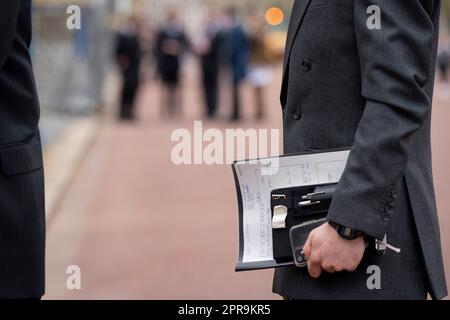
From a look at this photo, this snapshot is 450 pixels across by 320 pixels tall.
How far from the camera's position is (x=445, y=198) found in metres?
8.89

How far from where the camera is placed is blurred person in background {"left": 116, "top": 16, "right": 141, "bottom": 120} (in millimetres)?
17656

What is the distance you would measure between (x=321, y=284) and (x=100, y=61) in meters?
17.6

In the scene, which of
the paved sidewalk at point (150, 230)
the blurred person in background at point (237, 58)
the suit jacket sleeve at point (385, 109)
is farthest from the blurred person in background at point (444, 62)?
the suit jacket sleeve at point (385, 109)

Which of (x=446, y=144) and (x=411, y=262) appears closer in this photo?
(x=411, y=262)

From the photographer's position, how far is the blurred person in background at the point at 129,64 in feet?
57.9

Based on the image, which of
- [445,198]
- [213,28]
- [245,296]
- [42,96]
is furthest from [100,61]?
[245,296]

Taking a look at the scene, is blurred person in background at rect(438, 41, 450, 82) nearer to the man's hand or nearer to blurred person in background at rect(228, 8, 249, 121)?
blurred person in background at rect(228, 8, 249, 121)

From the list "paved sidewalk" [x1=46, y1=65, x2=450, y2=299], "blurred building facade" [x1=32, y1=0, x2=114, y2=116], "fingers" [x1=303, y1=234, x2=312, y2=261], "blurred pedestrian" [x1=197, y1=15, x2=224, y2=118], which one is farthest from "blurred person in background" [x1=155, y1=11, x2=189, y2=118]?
"fingers" [x1=303, y1=234, x2=312, y2=261]

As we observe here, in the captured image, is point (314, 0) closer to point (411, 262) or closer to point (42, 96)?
point (411, 262)

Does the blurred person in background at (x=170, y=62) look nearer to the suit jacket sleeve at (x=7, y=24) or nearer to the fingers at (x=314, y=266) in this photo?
the suit jacket sleeve at (x=7, y=24)

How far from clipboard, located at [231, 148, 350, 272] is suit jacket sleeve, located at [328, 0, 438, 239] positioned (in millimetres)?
84

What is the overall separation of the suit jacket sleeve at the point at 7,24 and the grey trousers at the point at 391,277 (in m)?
0.91
